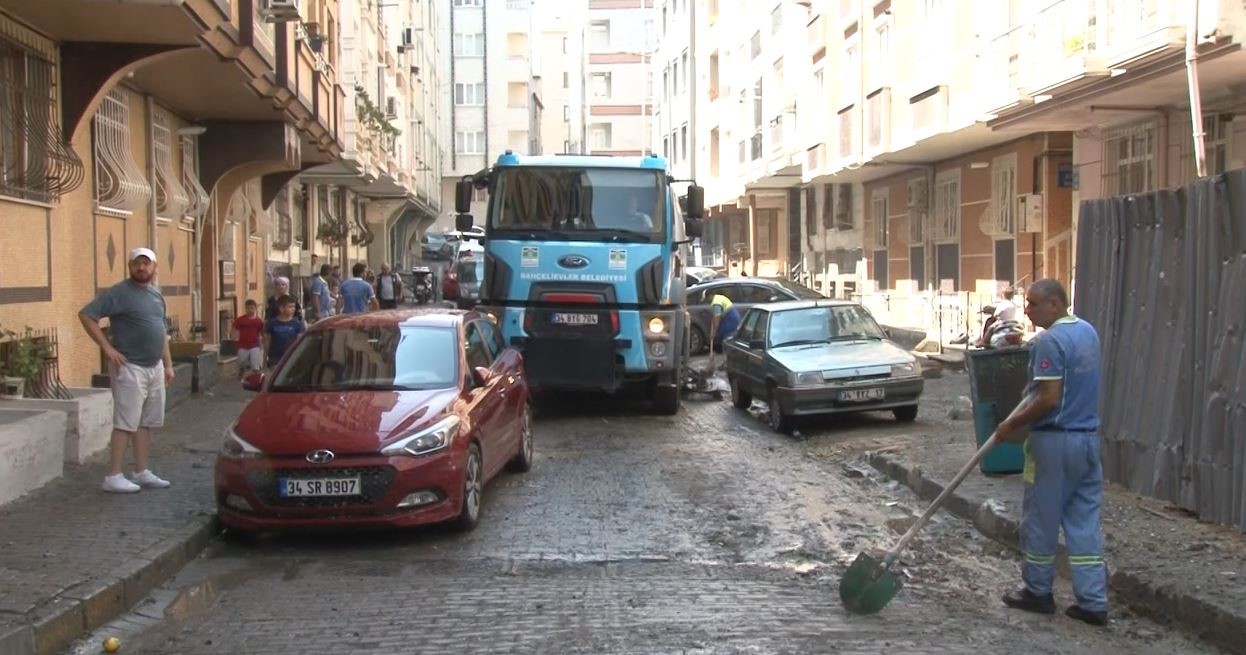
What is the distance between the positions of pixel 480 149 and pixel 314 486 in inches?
2370

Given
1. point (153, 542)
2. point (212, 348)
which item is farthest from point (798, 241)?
point (153, 542)

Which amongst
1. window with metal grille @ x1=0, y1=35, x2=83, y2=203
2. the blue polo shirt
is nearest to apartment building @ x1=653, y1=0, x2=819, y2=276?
window with metal grille @ x1=0, y1=35, x2=83, y2=203

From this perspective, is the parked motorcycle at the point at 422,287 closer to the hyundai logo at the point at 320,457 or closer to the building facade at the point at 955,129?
the building facade at the point at 955,129

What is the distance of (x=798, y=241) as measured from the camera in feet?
117

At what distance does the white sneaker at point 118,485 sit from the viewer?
350 inches

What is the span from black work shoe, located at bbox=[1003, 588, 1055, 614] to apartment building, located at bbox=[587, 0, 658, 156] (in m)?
61.5

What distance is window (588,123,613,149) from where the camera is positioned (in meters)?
68.2

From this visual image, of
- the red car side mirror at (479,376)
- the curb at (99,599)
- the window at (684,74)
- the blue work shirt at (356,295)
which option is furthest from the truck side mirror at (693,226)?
the window at (684,74)

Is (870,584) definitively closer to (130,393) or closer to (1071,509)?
(1071,509)

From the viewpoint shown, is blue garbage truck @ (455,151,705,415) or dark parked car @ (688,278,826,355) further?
dark parked car @ (688,278,826,355)

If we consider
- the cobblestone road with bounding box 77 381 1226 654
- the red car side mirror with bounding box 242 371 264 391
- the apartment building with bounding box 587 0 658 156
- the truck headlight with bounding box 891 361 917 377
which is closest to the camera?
the cobblestone road with bounding box 77 381 1226 654

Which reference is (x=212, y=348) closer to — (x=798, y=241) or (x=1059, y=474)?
(x=1059, y=474)

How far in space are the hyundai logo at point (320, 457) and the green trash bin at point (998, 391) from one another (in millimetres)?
5223

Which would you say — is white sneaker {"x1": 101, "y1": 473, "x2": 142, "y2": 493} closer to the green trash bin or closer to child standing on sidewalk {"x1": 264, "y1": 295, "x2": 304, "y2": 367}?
child standing on sidewalk {"x1": 264, "y1": 295, "x2": 304, "y2": 367}
